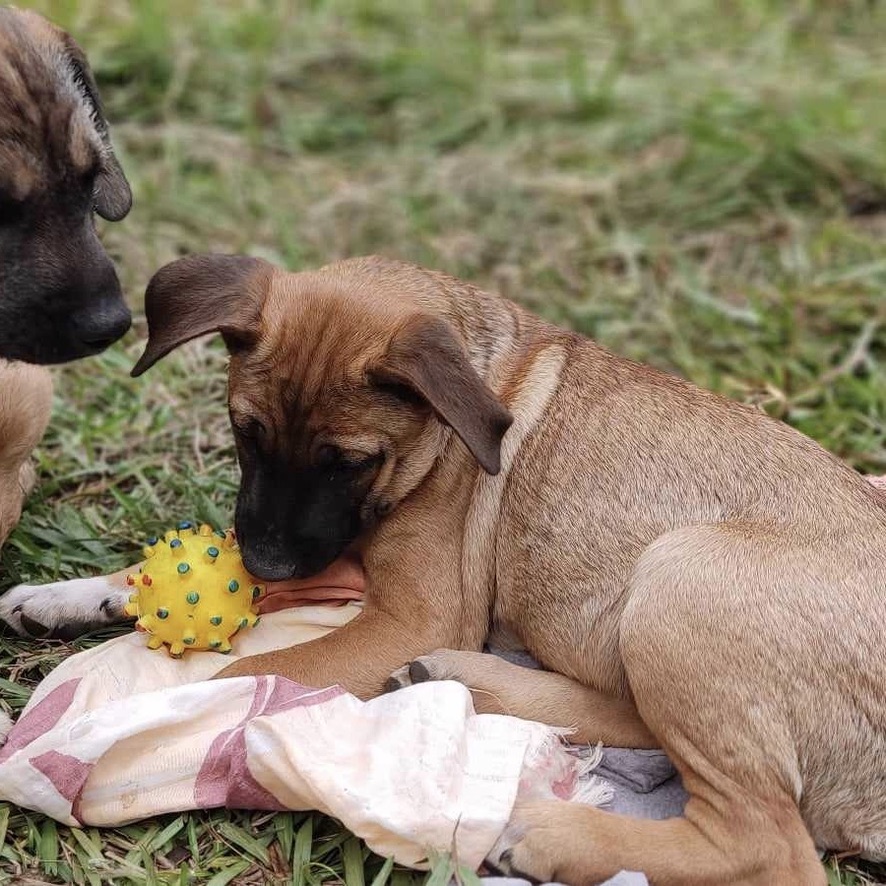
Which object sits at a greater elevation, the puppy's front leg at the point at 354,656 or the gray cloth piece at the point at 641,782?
the puppy's front leg at the point at 354,656

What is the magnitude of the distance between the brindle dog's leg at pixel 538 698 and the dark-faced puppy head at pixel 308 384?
0.61 meters

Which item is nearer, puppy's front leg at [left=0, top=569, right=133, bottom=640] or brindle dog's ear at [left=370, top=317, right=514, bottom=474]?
brindle dog's ear at [left=370, top=317, right=514, bottom=474]

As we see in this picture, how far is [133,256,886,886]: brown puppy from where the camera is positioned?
463cm

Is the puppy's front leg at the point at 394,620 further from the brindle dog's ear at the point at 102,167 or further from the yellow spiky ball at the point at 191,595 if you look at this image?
the brindle dog's ear at the point at 102,167

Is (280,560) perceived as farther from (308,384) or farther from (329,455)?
(308,384)

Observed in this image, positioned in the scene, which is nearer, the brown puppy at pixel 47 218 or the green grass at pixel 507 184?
the brown puppy at pixel 47 218

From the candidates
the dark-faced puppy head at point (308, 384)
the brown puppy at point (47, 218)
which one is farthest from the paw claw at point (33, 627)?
the dark-faced puppy head at point (308, 384)

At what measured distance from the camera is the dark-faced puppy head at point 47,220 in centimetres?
532

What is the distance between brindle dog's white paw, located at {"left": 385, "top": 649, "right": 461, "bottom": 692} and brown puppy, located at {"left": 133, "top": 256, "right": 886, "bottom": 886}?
0.05 ft

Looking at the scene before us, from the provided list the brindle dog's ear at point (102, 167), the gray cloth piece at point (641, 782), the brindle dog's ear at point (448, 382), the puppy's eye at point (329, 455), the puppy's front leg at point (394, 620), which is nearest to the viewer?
the brindle dog's ear at point (448, 382)

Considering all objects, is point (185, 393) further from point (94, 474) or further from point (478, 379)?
point (478, 379)

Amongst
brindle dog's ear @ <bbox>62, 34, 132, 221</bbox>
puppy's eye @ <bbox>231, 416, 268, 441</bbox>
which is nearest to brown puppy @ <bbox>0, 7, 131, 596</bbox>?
brindle dog's ear @ <bbox>62, 34, 132, 221</bbox>

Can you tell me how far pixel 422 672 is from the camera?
525 centimetres

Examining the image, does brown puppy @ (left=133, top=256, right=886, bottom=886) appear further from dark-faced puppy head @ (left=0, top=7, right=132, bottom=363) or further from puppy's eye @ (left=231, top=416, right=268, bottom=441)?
dark-faced puppy head @ (left=0, top=7, right=132, bottom=363)
